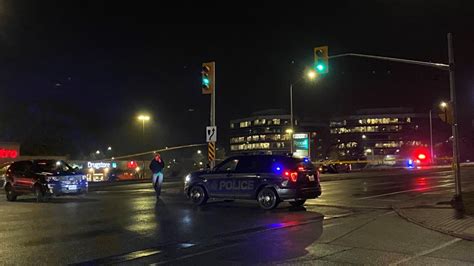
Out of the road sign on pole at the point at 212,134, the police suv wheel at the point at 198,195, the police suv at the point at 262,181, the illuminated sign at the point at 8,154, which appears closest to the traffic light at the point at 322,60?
the road sign on pole at the point at 212,134

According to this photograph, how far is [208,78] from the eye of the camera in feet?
72.8

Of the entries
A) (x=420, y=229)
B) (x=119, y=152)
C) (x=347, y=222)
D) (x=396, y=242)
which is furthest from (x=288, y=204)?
(x=119, y=152)

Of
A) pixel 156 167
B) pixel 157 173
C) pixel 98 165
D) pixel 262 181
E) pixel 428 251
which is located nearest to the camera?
pixel 428 251

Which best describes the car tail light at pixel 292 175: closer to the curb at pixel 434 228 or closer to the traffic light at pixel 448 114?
the curb at pixel 434 228

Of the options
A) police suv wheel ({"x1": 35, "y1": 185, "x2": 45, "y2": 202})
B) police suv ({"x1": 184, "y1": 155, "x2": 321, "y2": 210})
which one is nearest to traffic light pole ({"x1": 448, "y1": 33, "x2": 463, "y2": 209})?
police suv ({"x1": 184, "y1": 155, "x2": 321, "y2": 210})

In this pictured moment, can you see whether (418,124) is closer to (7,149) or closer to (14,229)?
(7,149)

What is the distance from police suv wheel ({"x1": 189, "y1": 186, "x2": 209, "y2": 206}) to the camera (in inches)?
682

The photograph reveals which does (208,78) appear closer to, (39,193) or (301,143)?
(39,193)

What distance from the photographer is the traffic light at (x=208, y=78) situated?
22.1 metres

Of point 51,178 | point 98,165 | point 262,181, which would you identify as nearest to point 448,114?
point 262,181

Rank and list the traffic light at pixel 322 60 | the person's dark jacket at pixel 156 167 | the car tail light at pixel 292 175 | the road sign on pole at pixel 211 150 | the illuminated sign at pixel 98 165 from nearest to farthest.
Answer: the car tail light at pixel 292 175
the person's dark jacket at pixel 156 167
the traffic light at pixel 322 60
the road sign on pole at pixel 211 150
the illuminated sign at pixel 98 165

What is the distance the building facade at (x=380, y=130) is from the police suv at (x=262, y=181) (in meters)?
159

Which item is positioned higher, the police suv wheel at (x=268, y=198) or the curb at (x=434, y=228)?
the police suv wheel at (x=268, y=198)

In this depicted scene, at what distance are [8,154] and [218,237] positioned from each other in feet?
153
